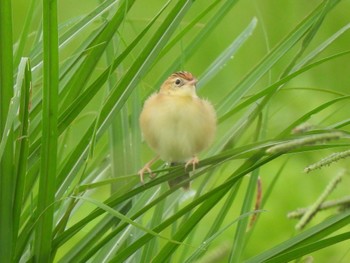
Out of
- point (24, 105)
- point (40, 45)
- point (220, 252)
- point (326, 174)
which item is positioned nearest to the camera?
point (220, 252)

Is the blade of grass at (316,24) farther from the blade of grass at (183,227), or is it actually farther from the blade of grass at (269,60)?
the blade of grass at (183,227)

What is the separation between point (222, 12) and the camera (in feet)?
6.59

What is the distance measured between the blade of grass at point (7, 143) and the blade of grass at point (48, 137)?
0.05 meters

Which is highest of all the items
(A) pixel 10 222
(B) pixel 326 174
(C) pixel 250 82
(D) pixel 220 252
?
(B) pixel 326 174

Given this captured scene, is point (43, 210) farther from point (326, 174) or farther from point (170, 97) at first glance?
point (326, 174)

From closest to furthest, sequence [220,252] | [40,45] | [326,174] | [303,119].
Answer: [220,252]
[303,119]
[40,45]
[326,174]

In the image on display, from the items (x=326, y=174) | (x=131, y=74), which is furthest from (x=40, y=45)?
(x=326, y=174)

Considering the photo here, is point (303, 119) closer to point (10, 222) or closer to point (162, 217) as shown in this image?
point (162, 217)

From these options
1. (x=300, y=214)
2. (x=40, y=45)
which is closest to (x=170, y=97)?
(x=40, y=45)

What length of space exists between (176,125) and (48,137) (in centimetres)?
67

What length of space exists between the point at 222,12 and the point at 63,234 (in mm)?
593

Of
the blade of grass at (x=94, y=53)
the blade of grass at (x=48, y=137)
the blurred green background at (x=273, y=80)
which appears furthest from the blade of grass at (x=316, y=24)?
the blurred green background at (x=273, y=80)

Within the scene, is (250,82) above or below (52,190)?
above

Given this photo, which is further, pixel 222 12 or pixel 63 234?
pixel 222 12
